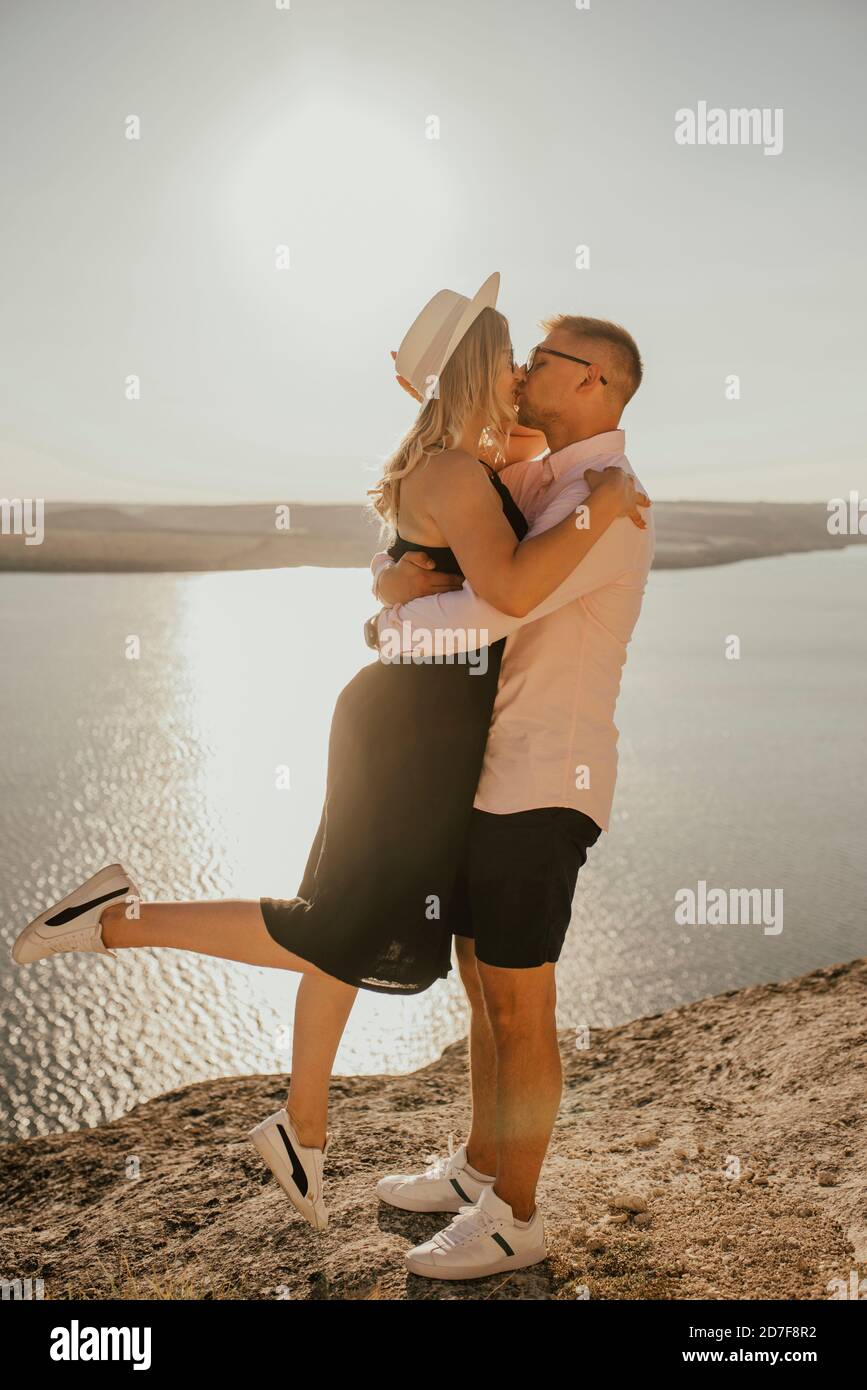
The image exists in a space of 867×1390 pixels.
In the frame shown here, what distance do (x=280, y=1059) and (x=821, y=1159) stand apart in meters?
4.83

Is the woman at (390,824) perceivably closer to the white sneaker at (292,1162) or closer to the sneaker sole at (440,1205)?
the white sneaker at (292,1162)

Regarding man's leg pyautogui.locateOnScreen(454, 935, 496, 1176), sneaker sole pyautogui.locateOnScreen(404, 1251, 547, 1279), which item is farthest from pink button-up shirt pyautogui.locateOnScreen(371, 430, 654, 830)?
sneaker sole pyautogui.locateOnScreen(404, 1251, 547, 1279)

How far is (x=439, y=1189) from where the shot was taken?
9.76 ft

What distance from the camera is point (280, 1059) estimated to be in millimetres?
7367

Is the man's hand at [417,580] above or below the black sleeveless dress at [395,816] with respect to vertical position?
above

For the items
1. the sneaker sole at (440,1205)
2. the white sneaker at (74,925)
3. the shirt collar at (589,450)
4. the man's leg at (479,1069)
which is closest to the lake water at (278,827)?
the man's leg at (479,1069)

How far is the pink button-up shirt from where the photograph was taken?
240cm

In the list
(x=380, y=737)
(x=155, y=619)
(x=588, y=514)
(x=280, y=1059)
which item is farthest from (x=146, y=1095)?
(x=155, y=619)

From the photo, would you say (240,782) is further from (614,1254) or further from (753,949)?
(614,1254)

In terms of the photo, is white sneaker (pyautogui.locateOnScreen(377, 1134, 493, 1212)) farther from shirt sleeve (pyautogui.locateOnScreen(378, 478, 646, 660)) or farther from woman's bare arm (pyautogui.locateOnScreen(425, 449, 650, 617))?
woman's bare arm (pyautogui.locateOnScreen(425, 449, 650, 617))

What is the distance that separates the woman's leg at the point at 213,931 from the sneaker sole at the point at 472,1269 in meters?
0.77

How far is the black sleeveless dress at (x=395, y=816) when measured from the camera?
8.21 ft

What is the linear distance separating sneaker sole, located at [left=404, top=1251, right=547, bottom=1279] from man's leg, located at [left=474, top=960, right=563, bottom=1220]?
9.3 inches

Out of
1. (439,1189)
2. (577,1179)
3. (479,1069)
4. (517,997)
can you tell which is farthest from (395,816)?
(577,1179)
